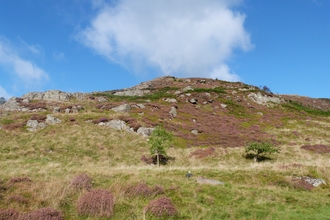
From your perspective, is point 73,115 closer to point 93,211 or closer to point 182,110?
point 182,110

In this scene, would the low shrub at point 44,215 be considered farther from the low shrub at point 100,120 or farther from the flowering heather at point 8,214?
the low shrub at point 100,120

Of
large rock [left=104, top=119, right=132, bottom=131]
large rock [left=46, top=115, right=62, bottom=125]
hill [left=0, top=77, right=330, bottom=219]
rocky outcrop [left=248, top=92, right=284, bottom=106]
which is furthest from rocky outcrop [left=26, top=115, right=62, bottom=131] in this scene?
rocky outcrop [left=248, top=92, right=284, bottom=106]

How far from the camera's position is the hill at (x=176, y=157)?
13008 mm

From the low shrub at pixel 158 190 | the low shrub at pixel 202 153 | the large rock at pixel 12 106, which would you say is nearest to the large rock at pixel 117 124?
the low shrub at pixel 202 153

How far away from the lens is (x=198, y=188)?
15.7 metres

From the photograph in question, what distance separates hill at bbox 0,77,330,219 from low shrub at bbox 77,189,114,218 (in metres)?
0.29

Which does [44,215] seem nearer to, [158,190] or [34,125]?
[158,190]

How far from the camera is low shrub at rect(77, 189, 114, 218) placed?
11.4 m

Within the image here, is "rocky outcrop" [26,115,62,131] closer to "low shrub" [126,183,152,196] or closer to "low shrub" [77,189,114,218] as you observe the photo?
"low shrub" [126,183,152,196]

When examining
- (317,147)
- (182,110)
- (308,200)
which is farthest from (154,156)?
(182,110)

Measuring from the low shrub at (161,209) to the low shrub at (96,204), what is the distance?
195 centimetres

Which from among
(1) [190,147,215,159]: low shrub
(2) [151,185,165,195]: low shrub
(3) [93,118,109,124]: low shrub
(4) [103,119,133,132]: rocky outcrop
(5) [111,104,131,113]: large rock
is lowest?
(2) [151,185,165,195]: low shrub

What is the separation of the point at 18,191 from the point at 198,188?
10.8 m

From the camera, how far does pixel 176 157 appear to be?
39781mm
